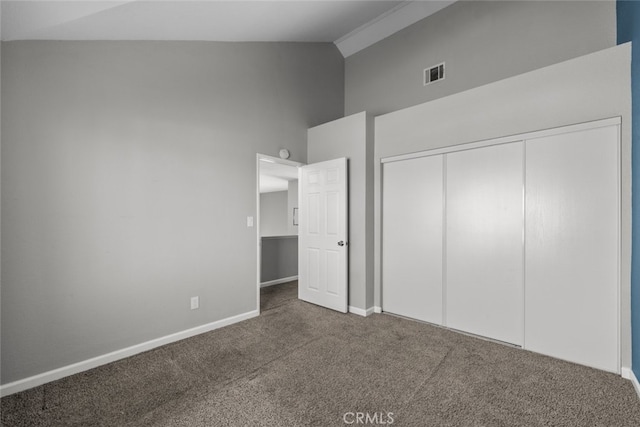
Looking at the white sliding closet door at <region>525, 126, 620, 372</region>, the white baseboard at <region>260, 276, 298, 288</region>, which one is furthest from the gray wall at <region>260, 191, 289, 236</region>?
the white sliding closet door at <region>525, 126, 620, 372</region>

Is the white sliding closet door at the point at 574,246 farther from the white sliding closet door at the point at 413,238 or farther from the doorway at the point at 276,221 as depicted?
the doorway at the point at 276,221

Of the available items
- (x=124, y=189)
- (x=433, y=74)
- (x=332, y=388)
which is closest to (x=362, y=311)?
(x=332, y=388)

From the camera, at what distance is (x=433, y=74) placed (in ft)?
12.4

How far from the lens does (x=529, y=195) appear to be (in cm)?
262

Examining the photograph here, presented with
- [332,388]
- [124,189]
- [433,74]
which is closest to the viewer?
[332,388]

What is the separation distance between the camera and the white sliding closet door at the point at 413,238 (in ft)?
10.6

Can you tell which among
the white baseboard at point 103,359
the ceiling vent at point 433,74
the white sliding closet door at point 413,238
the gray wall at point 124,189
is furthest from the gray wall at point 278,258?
the ceiling vent at point 433,74

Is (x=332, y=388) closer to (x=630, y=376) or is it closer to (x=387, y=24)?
(x=630, y=376)

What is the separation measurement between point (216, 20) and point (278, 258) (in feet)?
12.8

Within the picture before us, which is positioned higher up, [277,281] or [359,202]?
[359,202]

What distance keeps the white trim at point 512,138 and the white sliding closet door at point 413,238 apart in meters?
0.06

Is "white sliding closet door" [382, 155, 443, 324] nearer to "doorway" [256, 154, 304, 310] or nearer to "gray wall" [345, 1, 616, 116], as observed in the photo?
"gray wall" [345, 1, 616, 116]

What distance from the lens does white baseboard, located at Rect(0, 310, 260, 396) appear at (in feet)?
6.74

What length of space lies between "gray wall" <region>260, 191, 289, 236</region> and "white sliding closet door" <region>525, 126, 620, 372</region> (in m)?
6.70
